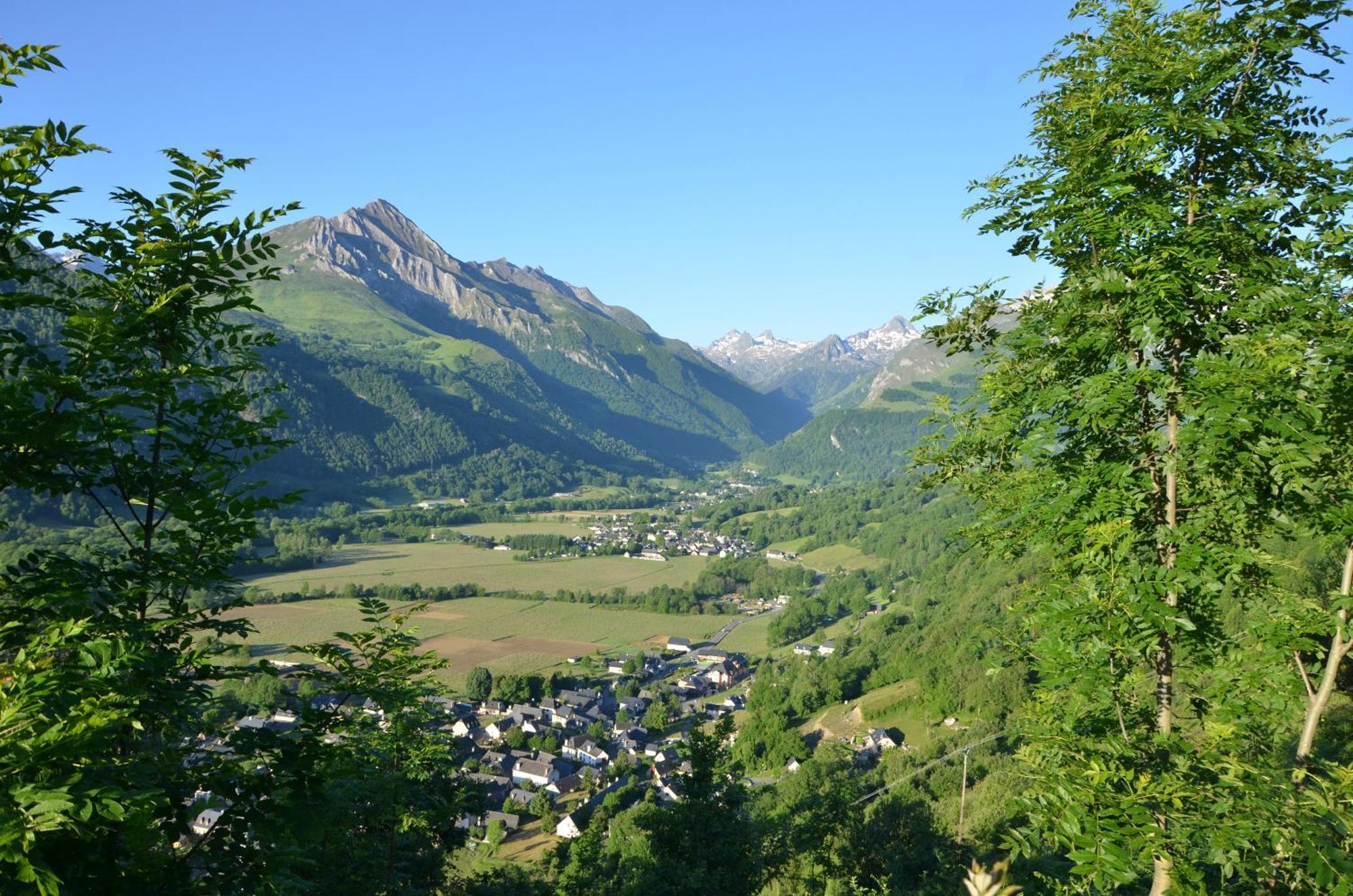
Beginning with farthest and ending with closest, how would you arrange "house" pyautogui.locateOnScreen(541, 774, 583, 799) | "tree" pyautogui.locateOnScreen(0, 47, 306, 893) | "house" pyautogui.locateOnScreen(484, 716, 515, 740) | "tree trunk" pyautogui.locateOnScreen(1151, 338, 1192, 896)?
"house" pyautogui.locateOnScreen(484, 716, 515, 740), "house" pyautogui.locateOnScreen(541, 774, 583, 799), "tree trunk" pyautogui.locateOnScreen(1151, 338, 1192, 896), "tree" pyautogui.locateOnScreen(0, 47, 306, 893)

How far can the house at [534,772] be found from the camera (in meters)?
51.8

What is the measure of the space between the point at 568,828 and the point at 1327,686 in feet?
147

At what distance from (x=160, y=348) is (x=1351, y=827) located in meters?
8.47

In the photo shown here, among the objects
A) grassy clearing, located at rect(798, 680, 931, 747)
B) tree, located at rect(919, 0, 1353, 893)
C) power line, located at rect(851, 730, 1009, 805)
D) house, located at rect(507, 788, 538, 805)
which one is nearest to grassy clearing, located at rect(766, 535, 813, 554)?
grassy clearing, located at rect(798, 680, 931, 747)

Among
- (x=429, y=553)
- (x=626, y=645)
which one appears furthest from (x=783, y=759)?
(x=429, y=553)

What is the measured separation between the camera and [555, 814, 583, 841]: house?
42.8m

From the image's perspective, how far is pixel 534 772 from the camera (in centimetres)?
5259

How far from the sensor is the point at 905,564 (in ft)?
417

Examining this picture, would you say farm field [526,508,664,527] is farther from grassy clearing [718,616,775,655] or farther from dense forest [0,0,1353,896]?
dense forest [0,0,1353,896]

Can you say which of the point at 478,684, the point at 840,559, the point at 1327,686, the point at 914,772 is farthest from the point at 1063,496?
the point at 840,559

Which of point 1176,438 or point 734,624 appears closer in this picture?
point 1176,438

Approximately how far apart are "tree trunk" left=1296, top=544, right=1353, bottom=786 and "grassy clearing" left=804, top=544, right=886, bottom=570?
130m

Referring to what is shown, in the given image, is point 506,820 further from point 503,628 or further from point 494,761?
point 503,628

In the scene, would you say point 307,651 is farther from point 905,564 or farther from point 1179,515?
point 905,564
